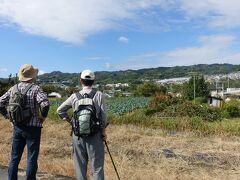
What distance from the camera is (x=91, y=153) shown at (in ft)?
15.9

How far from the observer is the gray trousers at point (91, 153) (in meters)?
4.83

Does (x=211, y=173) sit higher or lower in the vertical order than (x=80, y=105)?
lower

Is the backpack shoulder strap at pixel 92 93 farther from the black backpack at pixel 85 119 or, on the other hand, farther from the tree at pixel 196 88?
the tree at pixel 196 88

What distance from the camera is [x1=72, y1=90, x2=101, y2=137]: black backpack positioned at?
4698 mm

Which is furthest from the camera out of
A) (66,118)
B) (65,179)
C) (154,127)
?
(154,127)

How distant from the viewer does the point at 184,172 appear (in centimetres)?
791

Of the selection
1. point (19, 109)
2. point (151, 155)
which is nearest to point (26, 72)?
point (19, 109)


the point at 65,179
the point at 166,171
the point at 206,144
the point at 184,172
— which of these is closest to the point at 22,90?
the point at 65,179

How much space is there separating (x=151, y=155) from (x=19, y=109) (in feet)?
20.2

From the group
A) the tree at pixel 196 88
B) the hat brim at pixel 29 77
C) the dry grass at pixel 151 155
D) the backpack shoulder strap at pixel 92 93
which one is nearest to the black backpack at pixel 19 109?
the hat brim at pixel 29 77

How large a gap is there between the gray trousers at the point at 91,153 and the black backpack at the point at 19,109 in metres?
0.64

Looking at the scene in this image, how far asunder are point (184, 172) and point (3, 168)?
11.2 ft

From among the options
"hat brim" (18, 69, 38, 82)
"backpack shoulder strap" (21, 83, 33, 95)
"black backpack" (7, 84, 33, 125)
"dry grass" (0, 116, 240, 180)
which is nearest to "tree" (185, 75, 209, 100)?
"dry grass" (0, 116, 240, 180)

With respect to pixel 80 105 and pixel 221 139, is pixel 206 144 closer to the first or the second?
pixel 221 139
